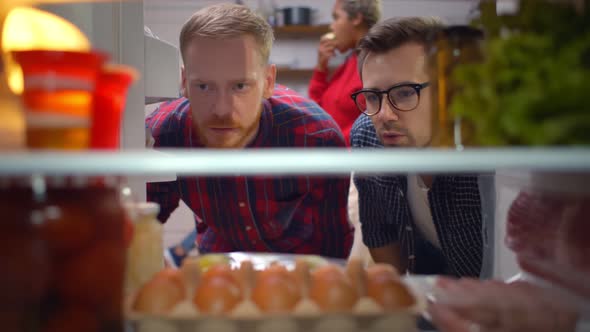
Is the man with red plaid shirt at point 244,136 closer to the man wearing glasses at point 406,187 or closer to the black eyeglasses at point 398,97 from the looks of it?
the man wearing glasses at point 406,187

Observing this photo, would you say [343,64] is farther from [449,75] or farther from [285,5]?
[449,75]

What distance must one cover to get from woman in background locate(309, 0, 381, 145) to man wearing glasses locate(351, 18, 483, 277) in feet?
0.31

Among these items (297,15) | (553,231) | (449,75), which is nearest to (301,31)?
(297,15)

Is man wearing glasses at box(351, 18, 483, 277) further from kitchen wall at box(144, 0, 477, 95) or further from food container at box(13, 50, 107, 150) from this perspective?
food container at box(13, 50, 107, 150)

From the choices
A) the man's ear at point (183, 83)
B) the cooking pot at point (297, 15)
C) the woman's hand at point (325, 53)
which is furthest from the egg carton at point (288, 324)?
the cooking pot at point (297, 15)

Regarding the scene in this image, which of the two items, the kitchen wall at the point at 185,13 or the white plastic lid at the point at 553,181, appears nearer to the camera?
the white plastic lid at the point at 553,181

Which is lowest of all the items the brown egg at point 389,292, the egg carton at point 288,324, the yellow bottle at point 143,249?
the egg carton at point 288,324

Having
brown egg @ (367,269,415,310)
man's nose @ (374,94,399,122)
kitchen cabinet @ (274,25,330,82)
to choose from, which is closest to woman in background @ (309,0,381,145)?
kitchen cabinet @ (274,25,330,82)

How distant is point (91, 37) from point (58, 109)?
34cm

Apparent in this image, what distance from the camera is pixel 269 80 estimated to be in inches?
62.3

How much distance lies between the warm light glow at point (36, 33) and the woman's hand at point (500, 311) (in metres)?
0.85

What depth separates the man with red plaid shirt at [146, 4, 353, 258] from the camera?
1.46m

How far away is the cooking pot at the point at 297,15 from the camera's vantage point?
2127mm

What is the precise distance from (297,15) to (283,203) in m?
0.85
